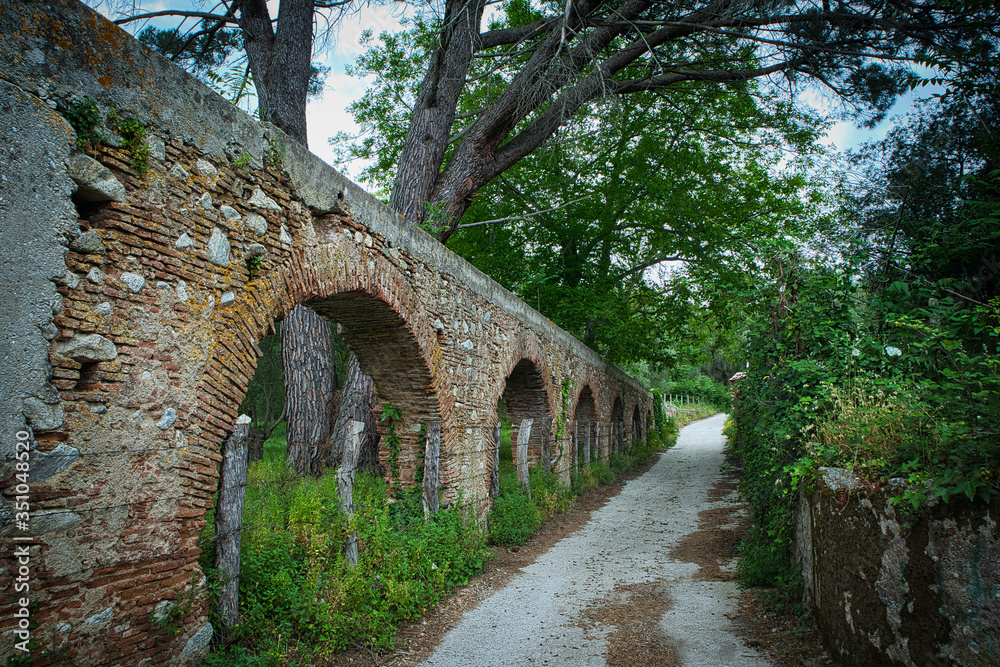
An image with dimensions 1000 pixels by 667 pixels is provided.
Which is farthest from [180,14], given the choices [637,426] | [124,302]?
[637,426]

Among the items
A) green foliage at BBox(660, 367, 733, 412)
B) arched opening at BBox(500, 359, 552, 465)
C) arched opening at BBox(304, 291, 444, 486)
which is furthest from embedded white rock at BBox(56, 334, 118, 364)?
green foliage at BBox(660, 367, 733, 412)

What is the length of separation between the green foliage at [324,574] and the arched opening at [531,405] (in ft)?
13.0

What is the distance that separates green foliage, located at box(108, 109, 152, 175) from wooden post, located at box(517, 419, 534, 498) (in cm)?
630

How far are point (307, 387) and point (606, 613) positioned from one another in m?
4.97

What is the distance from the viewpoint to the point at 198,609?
3053 millimetres

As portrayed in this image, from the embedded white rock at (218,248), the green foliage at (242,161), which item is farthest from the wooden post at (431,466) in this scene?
the green foliage at (242,161)

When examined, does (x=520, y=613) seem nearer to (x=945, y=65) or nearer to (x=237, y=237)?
(x=237, y=237)

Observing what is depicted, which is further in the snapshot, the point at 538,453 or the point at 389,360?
the point at 538,453

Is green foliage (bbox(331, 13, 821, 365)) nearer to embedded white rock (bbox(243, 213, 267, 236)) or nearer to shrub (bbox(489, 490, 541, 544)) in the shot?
shrub (bbox(489, 490, 541, 544))

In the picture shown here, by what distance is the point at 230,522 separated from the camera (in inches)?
134

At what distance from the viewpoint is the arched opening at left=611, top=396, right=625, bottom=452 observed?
50.9ft

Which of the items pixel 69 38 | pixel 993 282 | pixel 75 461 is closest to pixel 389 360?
pixel 75 461

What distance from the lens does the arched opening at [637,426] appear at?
62.0 ft

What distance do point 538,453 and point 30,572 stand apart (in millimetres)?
7727
